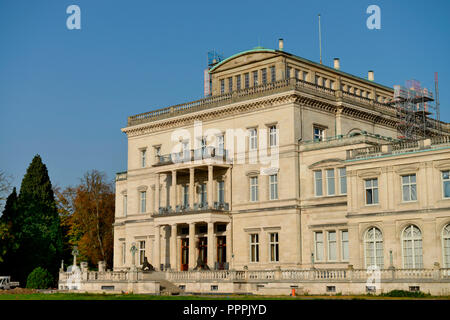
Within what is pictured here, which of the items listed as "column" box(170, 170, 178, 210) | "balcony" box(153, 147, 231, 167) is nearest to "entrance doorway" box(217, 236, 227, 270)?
"column" box(170, 170, 178, 210)

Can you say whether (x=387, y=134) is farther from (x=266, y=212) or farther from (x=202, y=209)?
(x=202, y=209)

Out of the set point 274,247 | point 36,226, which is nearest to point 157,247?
point 274,247

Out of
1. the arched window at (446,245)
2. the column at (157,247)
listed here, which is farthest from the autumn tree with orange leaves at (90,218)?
the arched window at (446,245)

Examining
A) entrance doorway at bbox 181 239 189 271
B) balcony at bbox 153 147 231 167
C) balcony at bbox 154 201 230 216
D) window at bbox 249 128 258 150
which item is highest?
window at bbox 249 128 258 150

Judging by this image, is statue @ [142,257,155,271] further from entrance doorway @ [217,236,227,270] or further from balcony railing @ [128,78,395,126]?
balcony railing @ [128,78,395,126]

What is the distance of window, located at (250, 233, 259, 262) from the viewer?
5181 centimetres

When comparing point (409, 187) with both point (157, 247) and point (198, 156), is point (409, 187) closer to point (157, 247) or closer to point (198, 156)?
point (198, 156)

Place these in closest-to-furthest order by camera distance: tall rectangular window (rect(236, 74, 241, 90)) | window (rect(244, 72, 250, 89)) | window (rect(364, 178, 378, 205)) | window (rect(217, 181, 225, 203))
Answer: window (rect(364, 178, 378, 205)) → window (rect(217, 181, 225, 203)) → window (rect(244, 72, 250, 89)) → tall rectangular window (rect(236, 74, 241, 90))

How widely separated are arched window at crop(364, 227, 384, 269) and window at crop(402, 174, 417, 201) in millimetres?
3062

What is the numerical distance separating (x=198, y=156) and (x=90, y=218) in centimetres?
3093

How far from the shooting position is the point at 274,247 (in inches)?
1993

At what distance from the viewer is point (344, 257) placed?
46.7m

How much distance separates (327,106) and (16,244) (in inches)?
1250

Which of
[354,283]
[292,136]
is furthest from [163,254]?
[354,283]
